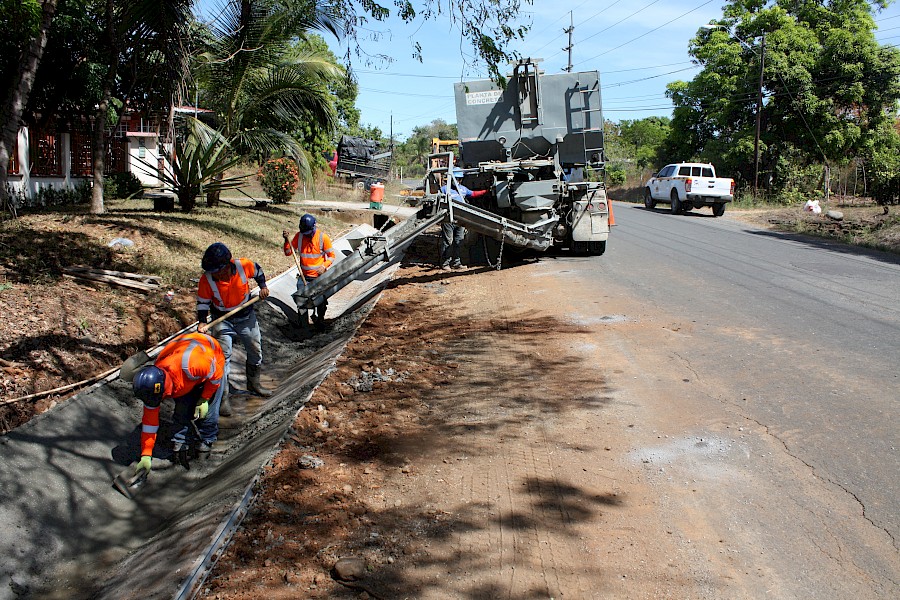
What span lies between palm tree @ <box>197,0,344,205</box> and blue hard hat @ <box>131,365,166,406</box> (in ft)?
32.8

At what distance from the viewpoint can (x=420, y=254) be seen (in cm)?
1516

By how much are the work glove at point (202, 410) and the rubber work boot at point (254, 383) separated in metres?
1.58

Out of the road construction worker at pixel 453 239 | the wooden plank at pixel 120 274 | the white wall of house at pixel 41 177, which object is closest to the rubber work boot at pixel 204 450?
the wooden plank at pixel 120 274

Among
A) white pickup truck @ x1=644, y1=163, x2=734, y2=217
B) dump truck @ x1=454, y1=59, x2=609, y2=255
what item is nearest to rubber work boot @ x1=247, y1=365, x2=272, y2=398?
dump truck @ x1=454, y1=59, x2=609, y2=255

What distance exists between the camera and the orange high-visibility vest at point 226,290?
257 inches

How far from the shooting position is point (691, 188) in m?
25.0

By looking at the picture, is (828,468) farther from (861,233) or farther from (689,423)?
(861,233)

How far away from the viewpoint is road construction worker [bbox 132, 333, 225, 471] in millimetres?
5227

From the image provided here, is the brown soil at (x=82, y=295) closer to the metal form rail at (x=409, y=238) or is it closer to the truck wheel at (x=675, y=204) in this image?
the metal form rail at (x=409, y=238)

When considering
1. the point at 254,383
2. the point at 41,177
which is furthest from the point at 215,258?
the point at 41,177

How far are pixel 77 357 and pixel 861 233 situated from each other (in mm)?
17170

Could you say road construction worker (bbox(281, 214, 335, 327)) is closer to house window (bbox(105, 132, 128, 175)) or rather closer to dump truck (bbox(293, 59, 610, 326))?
dump truck (bbox(293, 59, 610, 326))

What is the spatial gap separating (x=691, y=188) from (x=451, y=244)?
15.3 meters

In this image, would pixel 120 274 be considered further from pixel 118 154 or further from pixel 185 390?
pixel 118 154
